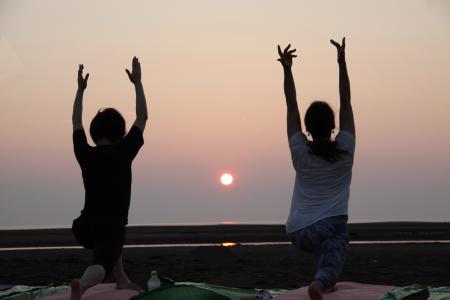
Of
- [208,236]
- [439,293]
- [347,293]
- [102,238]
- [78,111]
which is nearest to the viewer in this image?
[102,238]

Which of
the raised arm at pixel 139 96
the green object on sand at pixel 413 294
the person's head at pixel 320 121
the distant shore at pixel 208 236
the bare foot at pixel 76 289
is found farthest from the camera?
the distant shore at pixel 208 236

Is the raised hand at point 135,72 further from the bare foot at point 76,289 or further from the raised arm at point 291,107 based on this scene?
the bare foot at point 76,289

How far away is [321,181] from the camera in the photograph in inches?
237

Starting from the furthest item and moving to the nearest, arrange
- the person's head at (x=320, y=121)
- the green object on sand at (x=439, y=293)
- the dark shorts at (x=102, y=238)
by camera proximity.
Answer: the green object on sand at (x=439, y=293)
the dark shorts at (x=102, y=238)
the person's head at (x=320, y=121)

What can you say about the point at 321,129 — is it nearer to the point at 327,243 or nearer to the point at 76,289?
the point at 327,243

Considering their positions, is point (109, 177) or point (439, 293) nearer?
point (109, 177)

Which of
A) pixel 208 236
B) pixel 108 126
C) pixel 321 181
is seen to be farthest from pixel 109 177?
pixel 208 236

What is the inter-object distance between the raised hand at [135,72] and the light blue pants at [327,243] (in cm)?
212

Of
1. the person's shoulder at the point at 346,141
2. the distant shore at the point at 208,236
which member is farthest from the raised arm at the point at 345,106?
the distant shore at the point at 208,236

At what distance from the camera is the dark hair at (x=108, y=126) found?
657 cm

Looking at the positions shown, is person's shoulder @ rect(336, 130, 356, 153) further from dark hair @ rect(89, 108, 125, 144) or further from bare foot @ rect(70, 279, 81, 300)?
bare foot @ rect(70, 279, 81, 300)

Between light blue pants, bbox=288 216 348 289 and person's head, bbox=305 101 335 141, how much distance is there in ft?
2.42

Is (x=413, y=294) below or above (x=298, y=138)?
below

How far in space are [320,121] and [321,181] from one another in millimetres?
526
